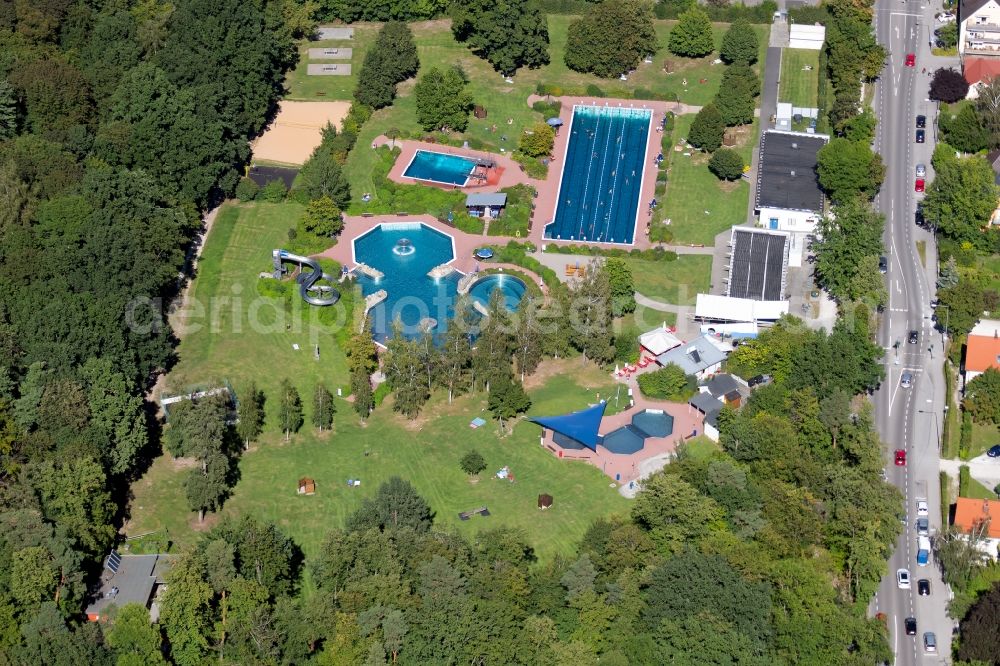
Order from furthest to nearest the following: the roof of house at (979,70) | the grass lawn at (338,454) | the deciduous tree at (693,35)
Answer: the deciduous tree at (693,35) → the roof of house at (979,70) → the grass lawn at (338,454)

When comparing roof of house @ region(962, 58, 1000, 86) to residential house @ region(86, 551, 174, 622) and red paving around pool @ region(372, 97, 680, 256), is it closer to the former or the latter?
red paving around pool @ region(372, 97, 680, 256)

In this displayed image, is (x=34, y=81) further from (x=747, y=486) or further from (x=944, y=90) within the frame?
(x=944, y=90)

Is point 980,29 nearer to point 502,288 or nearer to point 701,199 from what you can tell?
point 701,199

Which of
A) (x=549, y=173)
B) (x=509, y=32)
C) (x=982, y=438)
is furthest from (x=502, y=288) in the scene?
(x=982, y=438)

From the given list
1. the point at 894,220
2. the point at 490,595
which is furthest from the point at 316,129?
the point at 490,595

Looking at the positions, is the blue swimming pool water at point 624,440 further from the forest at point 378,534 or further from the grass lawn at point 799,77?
the grass lawn at point 799,77

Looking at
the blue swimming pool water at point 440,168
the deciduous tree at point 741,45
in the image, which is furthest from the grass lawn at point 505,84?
the blue swimming pool water at point 440,168

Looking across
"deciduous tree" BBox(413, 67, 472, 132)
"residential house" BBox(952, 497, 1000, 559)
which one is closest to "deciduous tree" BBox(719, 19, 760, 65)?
"deciduous tree" BBox(413, 67, 472, 132)

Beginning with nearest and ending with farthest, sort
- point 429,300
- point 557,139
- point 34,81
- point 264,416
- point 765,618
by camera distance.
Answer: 1. point 765,618
2. point 264,416
3. point 429,300
4. point 34,81
5. point 557,139
